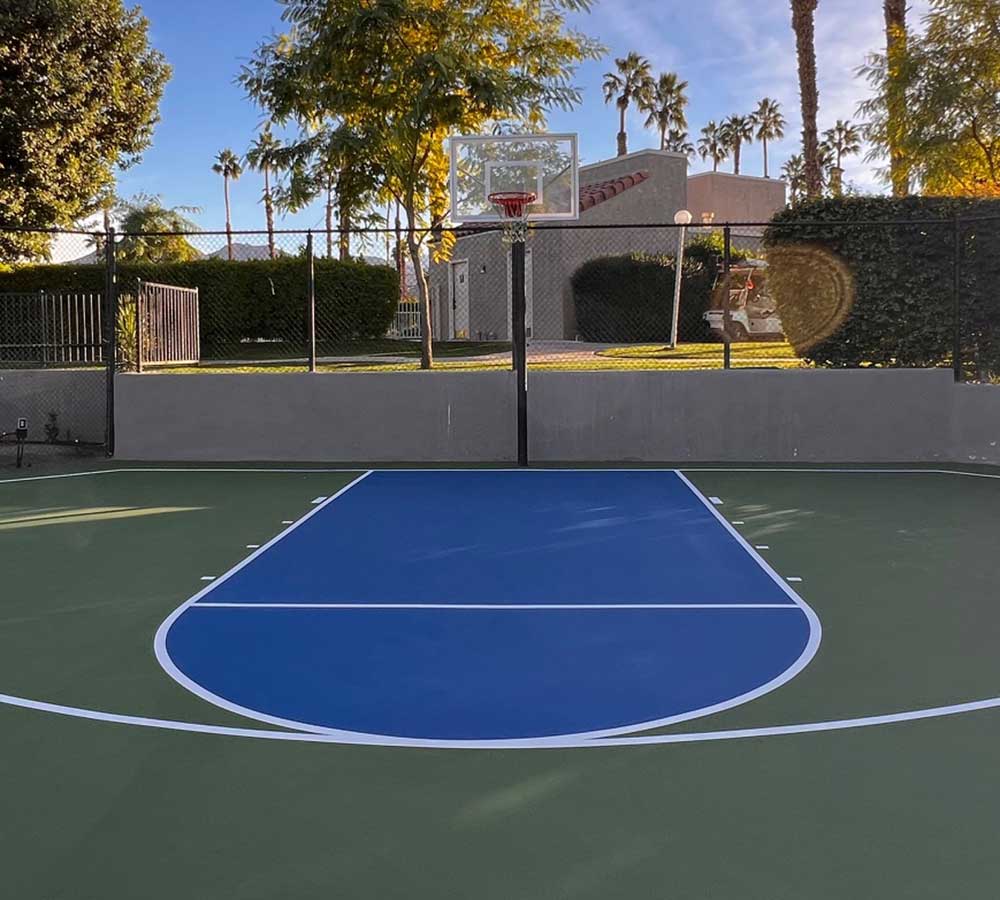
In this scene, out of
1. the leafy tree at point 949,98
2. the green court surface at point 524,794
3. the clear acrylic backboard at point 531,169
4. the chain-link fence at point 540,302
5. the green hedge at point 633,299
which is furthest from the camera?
the green hedge at point 633,299

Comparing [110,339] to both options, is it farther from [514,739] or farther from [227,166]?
[227,166]

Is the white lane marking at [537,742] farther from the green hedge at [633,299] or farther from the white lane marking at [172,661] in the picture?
the green hedge at [633,299]

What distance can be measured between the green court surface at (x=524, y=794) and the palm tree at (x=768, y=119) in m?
77.9

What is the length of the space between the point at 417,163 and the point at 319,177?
1664 millimetres

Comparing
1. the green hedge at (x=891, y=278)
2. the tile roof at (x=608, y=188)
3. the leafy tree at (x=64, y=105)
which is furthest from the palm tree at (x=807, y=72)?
the leafy tree at (x=64, y=105)

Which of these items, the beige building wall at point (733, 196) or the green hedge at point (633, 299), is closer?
the green hedge at point (633, 299)

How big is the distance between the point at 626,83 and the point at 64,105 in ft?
165

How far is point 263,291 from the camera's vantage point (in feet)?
88.7

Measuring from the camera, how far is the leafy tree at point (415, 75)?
52.6ft

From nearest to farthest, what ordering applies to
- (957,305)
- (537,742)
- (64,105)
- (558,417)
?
(537,742) < (957,305) < (558,417) < (64,105)

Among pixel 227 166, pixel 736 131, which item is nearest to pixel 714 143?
pixel 736 131

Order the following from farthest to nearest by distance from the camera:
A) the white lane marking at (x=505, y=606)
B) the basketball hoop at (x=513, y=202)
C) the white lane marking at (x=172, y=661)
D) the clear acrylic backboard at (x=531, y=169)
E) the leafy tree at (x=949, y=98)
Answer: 1. the leafy tree at (x=949, y=98)
2. the clear acrylic backboard at (x=531, y=169)
3. the basketball hoop at (x=513, y=202)
4. the white lane marking at (x=505, y=606)
5. the white lane marking at (x=172, y=661)

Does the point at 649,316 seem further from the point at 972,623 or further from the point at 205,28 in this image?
the point at 972,623

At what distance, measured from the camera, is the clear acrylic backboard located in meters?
14.8
